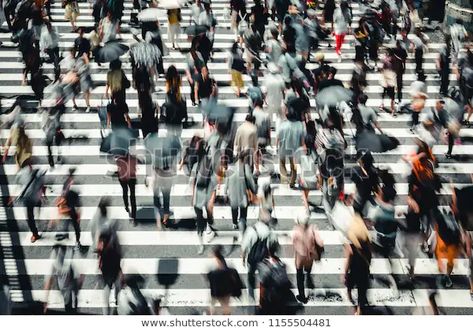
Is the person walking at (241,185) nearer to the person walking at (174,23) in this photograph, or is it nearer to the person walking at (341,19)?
the person walking at (341,19)

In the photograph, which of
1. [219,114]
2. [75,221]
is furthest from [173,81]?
[75,221]

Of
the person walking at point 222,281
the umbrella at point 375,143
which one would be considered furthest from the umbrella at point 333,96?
the person walking at point 222,281

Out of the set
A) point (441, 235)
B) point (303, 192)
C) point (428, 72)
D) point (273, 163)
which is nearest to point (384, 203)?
point (441, 235)

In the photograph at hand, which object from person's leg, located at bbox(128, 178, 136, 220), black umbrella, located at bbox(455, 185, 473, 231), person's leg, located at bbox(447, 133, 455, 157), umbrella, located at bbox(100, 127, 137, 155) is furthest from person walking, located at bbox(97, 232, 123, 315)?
person's leg, located at bbox(447, 133, 455, 157)

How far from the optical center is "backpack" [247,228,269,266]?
7660 mm

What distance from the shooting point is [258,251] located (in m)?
7.73

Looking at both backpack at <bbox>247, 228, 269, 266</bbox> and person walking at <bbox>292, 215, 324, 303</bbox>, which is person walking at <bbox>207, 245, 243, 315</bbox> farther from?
person walking at <bbox>292, 215, 324, 303</bbox>

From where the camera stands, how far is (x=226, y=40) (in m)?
17.2

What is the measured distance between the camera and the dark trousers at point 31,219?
9.07 metres

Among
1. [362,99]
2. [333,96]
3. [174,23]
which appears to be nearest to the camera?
[333,96]

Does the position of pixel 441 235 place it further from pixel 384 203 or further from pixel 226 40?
pixel 226 40

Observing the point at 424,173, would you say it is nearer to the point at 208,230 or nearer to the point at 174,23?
the point at 208,230

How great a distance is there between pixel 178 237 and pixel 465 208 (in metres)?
4.74

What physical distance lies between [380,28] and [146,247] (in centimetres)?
A: 978
